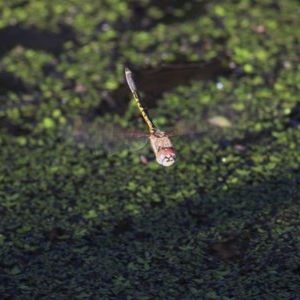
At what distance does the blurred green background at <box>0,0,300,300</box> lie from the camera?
8.92 feet

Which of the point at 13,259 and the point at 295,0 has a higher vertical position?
the point at 13,259

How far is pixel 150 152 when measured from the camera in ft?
10.5

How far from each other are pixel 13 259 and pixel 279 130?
1.13 m

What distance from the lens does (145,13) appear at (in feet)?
13.2

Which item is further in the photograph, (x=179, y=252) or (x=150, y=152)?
(x=150, y=152)

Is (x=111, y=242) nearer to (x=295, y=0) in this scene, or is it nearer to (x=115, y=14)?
(x=115, y=14)

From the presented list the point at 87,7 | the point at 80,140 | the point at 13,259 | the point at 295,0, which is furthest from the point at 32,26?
the point at 13,259

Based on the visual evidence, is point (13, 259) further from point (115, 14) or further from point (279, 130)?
point (115, 14)

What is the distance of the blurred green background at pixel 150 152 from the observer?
2719 mm

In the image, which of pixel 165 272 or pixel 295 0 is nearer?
pixel 165 272

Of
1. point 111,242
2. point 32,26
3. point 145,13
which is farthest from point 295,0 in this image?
point 111,242

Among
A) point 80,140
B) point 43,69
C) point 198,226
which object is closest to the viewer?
point 198,226

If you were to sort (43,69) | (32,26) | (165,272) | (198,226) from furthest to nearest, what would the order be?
(32,26), (43,69), (198,226), (165,272)

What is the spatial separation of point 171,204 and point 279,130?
1.92 feet
